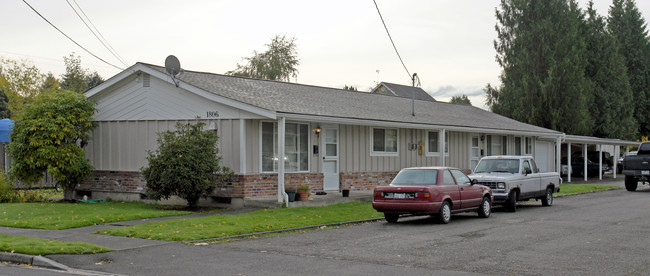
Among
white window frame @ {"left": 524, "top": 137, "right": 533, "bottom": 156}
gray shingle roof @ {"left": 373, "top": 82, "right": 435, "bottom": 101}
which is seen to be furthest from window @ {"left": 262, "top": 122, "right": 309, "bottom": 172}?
gray shingle roof @ {"left": 373, "top": 82, "right": 435, "bottom": 101}

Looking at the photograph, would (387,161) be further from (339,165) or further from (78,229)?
(78,229)

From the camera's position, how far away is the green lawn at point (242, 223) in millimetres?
12555

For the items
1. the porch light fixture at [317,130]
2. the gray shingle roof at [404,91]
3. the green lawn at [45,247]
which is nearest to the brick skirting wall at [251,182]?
the porch light fixture at [317,130]

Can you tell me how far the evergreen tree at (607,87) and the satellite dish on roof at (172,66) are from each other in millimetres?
40133

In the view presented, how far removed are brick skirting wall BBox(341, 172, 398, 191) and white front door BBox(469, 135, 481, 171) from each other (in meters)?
6.30

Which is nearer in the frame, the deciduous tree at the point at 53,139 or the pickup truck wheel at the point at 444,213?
the pickup truck wheel at the point at 444,213

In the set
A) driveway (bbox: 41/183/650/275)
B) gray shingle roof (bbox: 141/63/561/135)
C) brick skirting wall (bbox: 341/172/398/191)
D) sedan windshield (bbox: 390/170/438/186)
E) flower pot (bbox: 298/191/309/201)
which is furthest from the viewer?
brick skirting wall (bbox: 341/172/398/191)

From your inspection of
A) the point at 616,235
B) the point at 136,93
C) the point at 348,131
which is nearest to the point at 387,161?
the point at 348,131

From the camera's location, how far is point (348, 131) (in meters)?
22.3

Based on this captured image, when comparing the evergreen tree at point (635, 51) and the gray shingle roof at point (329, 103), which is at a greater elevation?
the evergreen tree at point (635, 51)

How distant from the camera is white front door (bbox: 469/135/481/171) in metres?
28.9

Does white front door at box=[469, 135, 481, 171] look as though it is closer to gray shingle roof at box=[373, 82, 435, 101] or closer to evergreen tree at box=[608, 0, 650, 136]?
gray shingle roof at box=[373, 82, 435, 101]

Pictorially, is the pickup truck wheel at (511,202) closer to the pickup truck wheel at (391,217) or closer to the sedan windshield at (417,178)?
the sedan windshield at (417,178)

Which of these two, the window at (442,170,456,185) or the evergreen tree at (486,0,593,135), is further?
the evergreen tree at (486,0,593,135)
